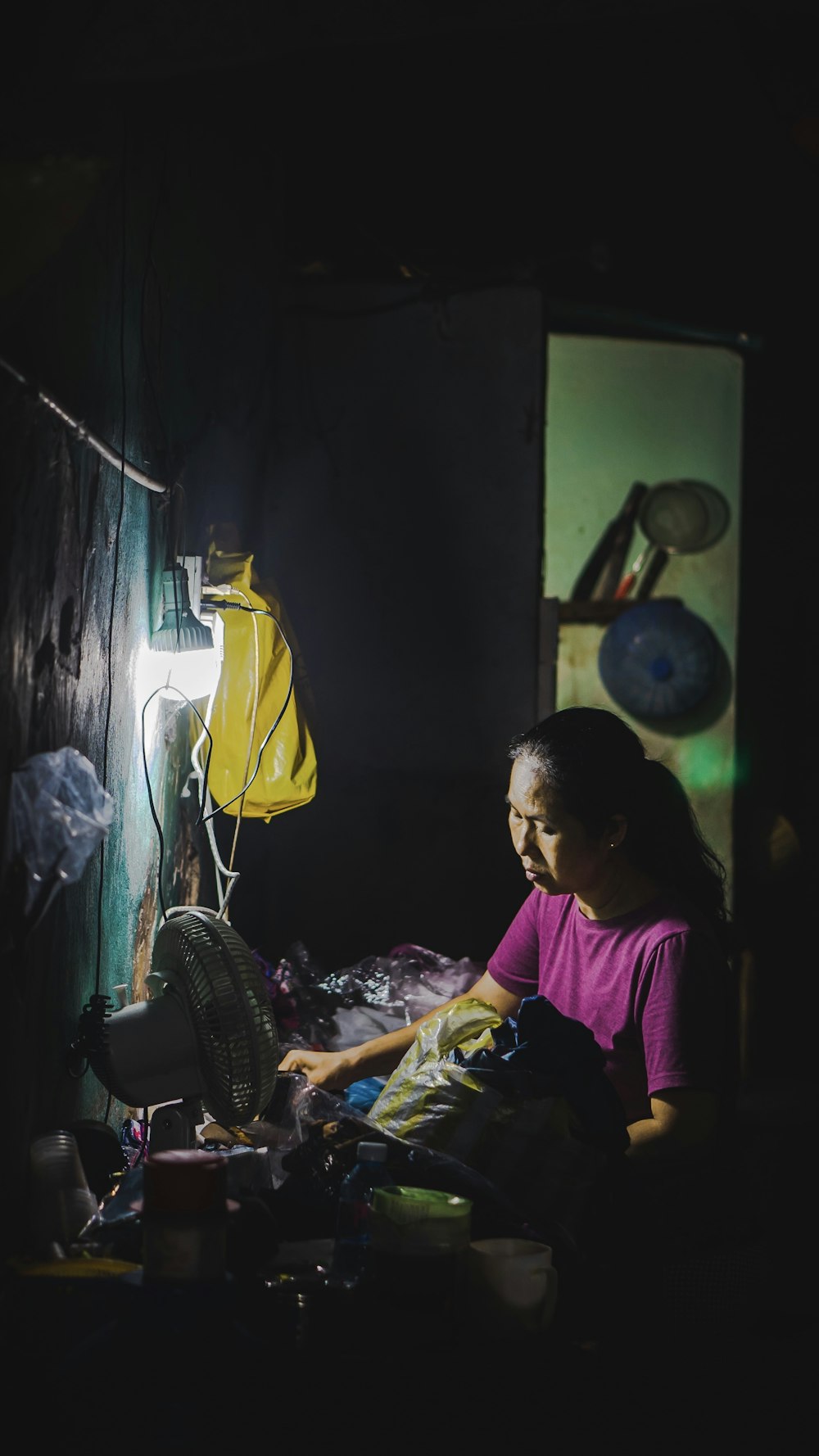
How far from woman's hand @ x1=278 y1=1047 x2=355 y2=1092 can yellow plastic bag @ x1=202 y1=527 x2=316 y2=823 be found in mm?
621

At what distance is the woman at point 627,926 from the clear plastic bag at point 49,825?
3.76 feet

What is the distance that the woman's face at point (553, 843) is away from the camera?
8.73 ft

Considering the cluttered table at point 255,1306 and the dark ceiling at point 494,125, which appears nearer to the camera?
the cluttered table at point 255,1306

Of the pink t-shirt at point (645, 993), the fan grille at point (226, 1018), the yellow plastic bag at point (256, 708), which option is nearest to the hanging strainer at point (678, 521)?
the yellow plastic bag at point (256, 708)

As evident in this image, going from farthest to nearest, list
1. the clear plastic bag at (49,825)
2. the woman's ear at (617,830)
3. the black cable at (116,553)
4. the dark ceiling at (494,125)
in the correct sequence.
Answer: the woman's ear at (617,830), the black cable at (116,553), the dark ceiling at (494,125), the clear plastic bag at (49,825)

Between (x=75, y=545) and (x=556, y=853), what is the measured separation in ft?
4.05

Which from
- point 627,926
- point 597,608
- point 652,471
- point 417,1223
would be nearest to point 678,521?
point 652,471

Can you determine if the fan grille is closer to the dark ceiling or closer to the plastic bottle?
the plastic bottle

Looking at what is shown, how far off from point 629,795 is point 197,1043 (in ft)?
3.79

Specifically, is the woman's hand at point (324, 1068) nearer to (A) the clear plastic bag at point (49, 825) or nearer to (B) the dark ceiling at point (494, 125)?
(A) the clear plastic bag at point (49, 825)

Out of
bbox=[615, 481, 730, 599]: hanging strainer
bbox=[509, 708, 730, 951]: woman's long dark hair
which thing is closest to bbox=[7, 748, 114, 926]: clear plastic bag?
bbox=[509, 708, 730, 951]: woman's long dark hair

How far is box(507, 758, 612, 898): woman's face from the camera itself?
266cm

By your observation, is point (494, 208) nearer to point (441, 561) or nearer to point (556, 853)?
point (441, 561)

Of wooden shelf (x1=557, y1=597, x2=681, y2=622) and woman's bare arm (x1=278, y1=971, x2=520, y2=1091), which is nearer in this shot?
woman's bare arm (x1=278, y1=971, x2=520, y2=1091)
